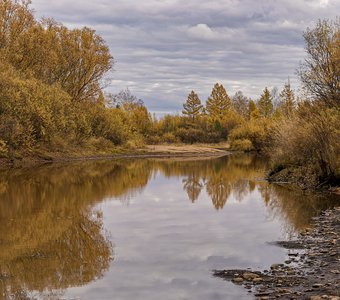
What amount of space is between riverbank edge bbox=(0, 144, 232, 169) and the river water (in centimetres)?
1491

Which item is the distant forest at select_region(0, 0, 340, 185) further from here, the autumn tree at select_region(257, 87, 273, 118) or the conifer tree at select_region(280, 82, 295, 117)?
the autumn tree at select_region(257, 87, 273, 118)

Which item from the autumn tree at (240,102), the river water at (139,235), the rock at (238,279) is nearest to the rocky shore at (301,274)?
the rock at (238,279)

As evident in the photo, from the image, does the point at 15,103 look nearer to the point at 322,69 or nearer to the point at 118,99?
the point at 322,69

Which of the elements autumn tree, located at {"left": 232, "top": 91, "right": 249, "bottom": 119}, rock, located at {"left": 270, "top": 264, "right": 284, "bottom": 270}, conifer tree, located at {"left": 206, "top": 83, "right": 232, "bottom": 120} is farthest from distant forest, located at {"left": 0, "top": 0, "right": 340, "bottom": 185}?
autumn tree, located at {"left": 232, "top": 91, "right": 249, "bottom": 119}

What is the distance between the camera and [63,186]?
96.1 ft

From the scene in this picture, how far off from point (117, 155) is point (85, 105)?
6854 millimetres

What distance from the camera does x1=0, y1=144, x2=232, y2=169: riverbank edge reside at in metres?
Result: 44.7

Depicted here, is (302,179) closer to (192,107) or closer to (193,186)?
(193,186)

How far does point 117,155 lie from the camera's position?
5897cm

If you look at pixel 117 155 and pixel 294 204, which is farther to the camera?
pixel 117 155

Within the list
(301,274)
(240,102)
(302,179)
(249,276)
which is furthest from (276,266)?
(240,102)

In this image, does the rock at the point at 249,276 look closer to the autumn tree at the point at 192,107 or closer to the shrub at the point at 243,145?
the shrub at the point at 243,145

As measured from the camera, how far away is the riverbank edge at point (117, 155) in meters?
44.7

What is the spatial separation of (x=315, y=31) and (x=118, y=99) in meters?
75.5
